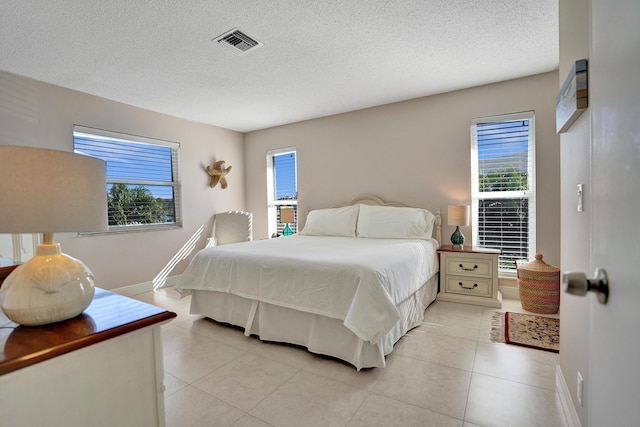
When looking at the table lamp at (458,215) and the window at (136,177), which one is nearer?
the table lamp at (458,215)

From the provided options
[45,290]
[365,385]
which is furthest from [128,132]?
[365,385]

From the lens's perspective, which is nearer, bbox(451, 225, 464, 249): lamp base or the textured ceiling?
the textured ceiling

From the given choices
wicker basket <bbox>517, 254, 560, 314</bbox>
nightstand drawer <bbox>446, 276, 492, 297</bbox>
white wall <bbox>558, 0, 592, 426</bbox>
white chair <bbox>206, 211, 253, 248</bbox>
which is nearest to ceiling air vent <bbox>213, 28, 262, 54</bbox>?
white wall <bbox>558, 0, 592, 426</bbox>

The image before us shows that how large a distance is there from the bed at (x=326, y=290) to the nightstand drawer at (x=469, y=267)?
0.66 ft

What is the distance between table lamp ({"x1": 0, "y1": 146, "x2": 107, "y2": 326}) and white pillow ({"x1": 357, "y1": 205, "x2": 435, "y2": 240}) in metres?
3.05

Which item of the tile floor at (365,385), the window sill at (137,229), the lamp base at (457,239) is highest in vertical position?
the window sill at (137,229)

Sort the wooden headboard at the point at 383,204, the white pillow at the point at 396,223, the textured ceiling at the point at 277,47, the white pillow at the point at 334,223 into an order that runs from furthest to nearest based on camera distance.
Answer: the white pillow at the point at 334,223 < the wooden headboard at the point at 383,204 < the white pillow at the point at 396,223 < the textured ceiling at the point at 277,47

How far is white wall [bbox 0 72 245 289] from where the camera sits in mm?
3133

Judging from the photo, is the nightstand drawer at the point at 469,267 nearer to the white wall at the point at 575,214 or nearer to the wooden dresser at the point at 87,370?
the white wall at the point at 575,214

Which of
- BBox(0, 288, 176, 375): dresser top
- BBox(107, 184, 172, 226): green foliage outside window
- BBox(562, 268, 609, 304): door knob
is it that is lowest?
BBox(0, 288, 176, 375): dresser top

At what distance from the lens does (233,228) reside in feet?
16.0

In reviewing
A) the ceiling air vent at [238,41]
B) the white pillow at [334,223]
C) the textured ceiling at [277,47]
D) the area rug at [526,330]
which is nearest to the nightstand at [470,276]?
the area rug at [526,330]

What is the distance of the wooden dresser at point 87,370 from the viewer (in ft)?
2.42

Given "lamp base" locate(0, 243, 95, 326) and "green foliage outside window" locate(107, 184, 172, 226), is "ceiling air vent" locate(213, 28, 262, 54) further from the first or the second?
"green foliage outside window" locate(107, 184, 172, 226)
